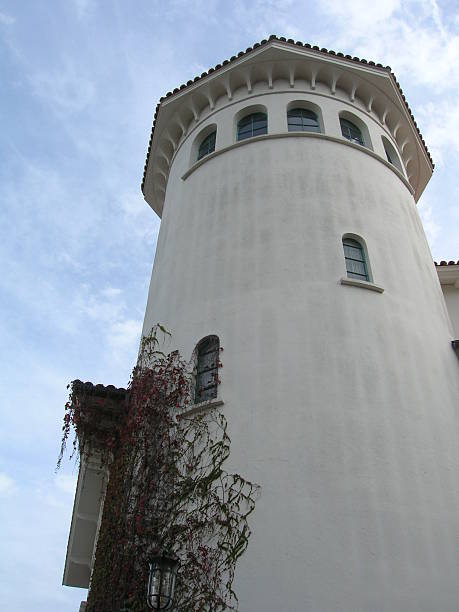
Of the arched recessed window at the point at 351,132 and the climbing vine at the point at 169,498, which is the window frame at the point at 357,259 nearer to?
the climbing vine at the point at 169,498

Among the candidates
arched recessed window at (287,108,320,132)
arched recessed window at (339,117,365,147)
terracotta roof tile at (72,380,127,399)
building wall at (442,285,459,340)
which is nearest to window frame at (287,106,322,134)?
arched recessed window at (287,108,320,132)

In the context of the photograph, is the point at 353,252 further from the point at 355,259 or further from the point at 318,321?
the point at 318,321

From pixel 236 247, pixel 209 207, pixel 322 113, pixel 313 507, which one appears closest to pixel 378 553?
pixel 313 507

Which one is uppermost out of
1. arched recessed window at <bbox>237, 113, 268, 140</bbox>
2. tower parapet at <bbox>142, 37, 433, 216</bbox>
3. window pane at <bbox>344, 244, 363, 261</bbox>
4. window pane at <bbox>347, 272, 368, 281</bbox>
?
tower parapet at <bbox>142, 37, 433, 216</bbox>

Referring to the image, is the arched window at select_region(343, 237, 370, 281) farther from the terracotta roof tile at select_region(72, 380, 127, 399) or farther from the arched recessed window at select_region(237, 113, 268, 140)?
the terracotta roof tile at select_region(72, 380, 127, 399)

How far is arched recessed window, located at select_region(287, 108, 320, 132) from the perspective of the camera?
1355cm

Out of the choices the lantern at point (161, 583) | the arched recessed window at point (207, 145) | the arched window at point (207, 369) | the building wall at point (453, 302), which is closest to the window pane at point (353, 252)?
the arched window at point (207, 369)

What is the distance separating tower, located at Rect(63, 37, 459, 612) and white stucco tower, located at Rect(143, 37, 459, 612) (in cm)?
3

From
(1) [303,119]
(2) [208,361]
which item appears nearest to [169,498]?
(2) [208,361]

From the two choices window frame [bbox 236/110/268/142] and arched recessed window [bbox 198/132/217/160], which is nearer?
window frame [bbox 236/110/268/142]

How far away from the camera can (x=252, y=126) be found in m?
14.0

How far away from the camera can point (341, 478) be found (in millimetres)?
7871

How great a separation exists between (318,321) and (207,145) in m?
7.08

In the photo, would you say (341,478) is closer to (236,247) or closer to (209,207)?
(236,247)
